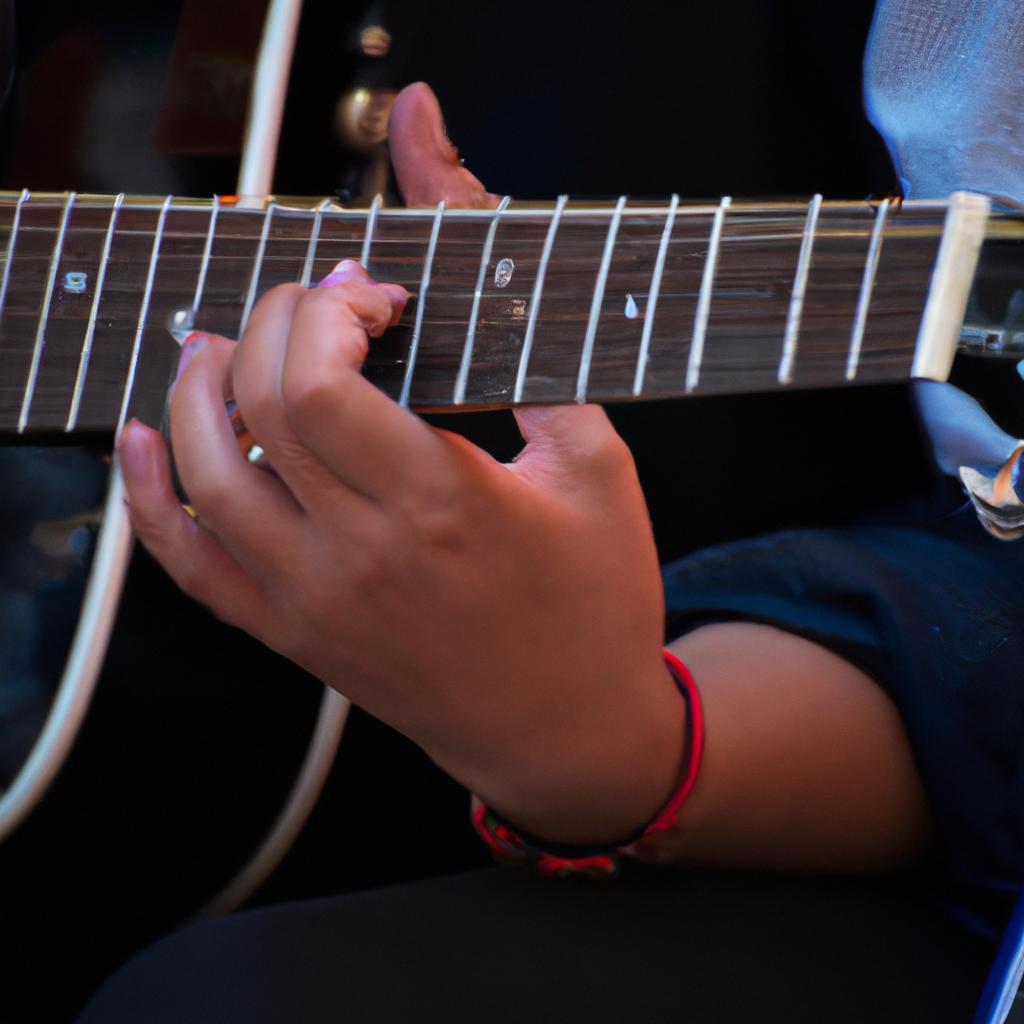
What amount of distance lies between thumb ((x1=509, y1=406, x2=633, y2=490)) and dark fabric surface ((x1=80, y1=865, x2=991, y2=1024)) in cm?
22

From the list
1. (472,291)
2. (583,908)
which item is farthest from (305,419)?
(583,908)

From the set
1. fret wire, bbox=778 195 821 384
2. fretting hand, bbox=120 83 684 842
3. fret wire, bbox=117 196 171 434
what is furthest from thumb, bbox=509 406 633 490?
fret wire, bbox=117 196 171 434

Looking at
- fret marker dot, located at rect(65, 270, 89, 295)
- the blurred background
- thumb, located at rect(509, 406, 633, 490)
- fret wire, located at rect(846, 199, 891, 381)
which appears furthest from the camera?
the blurred background

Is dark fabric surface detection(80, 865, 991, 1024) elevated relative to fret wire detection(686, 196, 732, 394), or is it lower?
lower

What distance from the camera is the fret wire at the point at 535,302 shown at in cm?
46

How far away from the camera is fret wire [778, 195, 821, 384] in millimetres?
415

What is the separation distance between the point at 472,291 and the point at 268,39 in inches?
12.5

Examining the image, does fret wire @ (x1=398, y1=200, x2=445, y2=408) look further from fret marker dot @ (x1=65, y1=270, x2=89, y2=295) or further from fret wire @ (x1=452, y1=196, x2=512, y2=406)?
fret marker dot @ (x1=65, y1=270, x2=89, y2=295)

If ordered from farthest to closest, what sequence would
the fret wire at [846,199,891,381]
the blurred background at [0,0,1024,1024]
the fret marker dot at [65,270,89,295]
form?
the blurred background at [0,0,1024,1024] < the fret marker dot at [65,270,89,295] < the fret wire at [846,199,891,381]

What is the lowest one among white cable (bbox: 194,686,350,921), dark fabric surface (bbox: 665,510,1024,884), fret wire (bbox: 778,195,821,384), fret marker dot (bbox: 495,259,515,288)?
white cable (bbox: 194,686,350,921)

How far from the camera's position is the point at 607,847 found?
57 cm

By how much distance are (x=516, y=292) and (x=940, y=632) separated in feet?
0.94

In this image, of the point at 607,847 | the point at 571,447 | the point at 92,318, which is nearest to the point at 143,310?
the point at 92,318

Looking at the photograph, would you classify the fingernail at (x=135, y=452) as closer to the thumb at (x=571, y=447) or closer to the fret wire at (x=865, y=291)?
the thumb at (x=571, y=447)
